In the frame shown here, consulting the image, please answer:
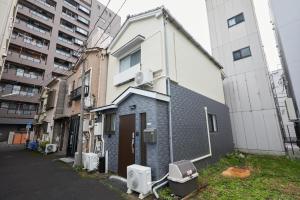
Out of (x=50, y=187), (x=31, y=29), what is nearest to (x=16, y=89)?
(x=31, y=29)

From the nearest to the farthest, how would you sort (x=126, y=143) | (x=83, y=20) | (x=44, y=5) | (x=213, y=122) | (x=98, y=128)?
(x=126, y=143), (x=98, y=128), (x=213, y=122), (x=44, y=5), (x=83, y=20)

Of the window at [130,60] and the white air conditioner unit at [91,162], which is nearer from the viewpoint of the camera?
the white air conditioner unit at [91,162]

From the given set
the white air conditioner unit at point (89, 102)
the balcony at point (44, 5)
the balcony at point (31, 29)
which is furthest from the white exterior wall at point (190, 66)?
the balcony at point (44, 5)

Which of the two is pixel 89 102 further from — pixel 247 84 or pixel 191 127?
pixel 247 84

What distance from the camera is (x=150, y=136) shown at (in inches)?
215

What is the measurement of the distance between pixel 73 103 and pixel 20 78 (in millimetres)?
21185

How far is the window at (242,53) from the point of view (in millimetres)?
12786

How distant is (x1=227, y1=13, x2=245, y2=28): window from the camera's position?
44.1ft

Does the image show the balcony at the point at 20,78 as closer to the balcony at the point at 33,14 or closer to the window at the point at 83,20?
the balcony at the point at 33,14

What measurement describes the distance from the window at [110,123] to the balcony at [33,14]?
31.9m

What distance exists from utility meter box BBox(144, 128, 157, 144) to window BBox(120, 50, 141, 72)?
4.05 meters

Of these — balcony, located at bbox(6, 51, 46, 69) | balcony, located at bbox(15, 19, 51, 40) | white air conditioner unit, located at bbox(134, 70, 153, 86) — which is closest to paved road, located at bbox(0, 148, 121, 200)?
white air conditioner unit, located at bbox(134, 70, 153, 86)

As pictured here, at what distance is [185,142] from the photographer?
22.0 ft

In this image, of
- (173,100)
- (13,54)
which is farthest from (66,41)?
(173,100)
